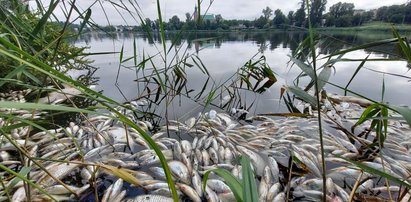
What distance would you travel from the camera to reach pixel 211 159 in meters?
1.59

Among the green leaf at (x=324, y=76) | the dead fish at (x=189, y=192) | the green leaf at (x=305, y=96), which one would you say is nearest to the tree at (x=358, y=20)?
the green leaf at (x=324, y=76)

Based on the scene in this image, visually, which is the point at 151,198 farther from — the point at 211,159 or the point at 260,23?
the point at 260,23

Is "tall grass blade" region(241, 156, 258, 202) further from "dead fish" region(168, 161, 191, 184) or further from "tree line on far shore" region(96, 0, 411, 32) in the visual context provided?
"dead fish" region(168, 161, 191, 184)

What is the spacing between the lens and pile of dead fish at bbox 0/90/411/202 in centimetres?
121

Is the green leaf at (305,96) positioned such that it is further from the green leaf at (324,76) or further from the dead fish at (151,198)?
the dead fish at (151,198)

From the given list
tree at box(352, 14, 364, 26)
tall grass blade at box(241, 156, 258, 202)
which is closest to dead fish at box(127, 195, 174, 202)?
tall grass blade at box(241, 156, 258, 202)

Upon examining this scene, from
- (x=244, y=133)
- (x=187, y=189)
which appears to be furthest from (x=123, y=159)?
(x=244, y=133)

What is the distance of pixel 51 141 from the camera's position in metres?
1.78

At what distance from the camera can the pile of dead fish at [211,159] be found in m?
1.21

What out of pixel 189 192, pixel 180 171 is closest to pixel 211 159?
pixel 180 171

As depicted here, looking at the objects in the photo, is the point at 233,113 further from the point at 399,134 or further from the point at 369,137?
the point at 399,134

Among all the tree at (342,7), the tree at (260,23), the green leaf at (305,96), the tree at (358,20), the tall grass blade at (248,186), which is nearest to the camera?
the tall grass blade at (248,186)

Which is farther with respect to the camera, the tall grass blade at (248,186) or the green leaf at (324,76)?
the green leaf at (324,76)

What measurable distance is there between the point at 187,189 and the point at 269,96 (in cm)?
221
